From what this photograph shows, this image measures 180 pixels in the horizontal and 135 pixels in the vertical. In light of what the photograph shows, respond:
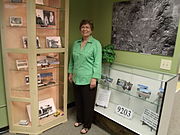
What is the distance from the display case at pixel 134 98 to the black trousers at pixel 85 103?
0.20m

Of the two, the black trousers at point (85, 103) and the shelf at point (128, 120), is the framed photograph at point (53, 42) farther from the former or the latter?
the shelf at point (128, 120)

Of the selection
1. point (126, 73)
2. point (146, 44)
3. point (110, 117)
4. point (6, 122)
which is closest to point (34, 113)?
point (6, 122)

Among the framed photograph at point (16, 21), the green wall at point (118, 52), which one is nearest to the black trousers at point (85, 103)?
the green wall at point (118, 52)

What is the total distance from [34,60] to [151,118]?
165 centimetres

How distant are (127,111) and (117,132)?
33 centimetres

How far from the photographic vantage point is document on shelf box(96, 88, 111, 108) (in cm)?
241

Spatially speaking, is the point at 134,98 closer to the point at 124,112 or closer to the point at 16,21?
the point at 124,112

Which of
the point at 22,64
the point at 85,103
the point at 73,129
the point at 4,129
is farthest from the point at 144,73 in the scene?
the point at 4,129

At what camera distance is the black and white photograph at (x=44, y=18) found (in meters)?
1.96

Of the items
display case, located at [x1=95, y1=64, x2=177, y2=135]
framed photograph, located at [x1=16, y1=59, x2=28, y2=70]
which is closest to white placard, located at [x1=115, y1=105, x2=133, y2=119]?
display case, located at [x1=95, y1=64, x2=177, y2=135]

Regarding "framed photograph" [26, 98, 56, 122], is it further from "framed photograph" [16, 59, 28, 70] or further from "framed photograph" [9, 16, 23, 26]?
"framed photograph" [9, 16, 23, 26]

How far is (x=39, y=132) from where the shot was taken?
6.84 ft

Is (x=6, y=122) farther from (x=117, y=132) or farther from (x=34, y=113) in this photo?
(x=117, y=132)

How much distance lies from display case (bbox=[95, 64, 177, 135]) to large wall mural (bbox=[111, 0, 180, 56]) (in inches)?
12.9
